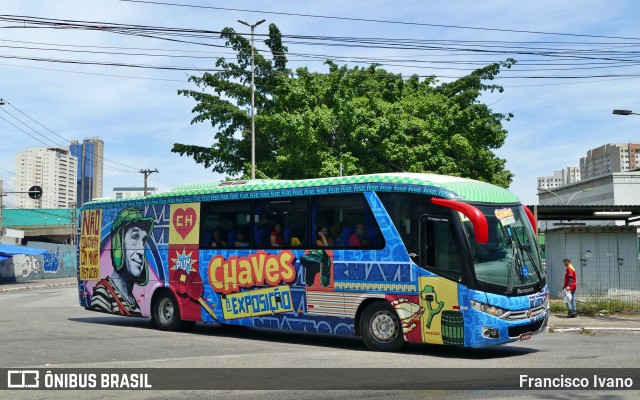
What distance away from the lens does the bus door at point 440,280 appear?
1230cm

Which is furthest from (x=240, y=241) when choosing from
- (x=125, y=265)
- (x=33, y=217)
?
(x=33, y=217)

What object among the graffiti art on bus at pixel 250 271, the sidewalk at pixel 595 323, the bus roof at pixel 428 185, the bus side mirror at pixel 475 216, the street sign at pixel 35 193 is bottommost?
the sidewalk at pixel 595 323

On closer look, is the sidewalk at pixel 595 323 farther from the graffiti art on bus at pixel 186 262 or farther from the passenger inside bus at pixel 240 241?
the graffiti art on bus at pixel 186 262

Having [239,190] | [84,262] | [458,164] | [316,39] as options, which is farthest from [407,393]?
[458,164]

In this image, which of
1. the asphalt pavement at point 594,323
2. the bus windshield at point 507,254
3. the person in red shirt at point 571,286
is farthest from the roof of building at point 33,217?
the bus windshield at point 507,254

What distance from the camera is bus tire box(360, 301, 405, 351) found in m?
13.1

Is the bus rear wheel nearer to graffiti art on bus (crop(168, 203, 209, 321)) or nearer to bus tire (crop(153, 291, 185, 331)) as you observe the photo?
bus tire (crop(153, 291, 185, 331))

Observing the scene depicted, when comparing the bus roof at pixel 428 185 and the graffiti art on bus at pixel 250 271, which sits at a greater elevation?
the bus roof at pixel 428 185

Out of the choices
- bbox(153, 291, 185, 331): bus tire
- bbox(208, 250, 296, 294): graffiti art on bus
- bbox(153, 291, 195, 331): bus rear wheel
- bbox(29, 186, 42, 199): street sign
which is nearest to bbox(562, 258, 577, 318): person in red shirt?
bbox(208, 250, 296, 294): graffiti art on bus

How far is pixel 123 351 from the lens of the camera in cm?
1320

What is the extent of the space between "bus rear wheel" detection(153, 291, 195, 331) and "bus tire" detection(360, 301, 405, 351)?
5508 mm

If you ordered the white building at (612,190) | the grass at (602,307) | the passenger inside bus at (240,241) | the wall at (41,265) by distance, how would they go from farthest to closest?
the white building at (612,190) < the wall at (41,265) < the grass at (602,307) < the passenger inside bus at (240,241)

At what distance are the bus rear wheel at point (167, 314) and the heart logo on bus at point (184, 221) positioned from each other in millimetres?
1606

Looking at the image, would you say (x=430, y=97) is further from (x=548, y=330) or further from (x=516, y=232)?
(x=516, y=232)
